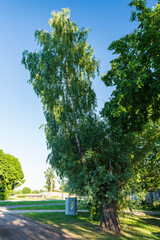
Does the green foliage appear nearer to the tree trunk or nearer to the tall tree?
the tall tree

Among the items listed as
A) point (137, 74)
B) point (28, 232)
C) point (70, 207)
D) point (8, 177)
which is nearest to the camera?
point (137, 74)

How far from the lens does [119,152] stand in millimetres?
12023

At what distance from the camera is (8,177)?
39.6 metres

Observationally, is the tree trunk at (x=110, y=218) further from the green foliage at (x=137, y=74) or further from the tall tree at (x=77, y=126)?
the green foliage at (x=137, y=74)

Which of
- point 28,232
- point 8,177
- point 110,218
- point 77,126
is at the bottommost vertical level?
point 28,232

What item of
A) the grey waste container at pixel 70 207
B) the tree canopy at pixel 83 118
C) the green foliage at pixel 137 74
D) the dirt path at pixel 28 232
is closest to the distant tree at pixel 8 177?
the grey waste container at pixel 70 207

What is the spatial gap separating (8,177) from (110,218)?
108 ft

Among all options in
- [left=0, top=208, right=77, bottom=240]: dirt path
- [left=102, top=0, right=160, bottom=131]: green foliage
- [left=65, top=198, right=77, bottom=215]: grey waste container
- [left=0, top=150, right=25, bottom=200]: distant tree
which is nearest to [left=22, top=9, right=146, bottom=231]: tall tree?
[left=102, top=0, right=160, bottom=131]: green foliage

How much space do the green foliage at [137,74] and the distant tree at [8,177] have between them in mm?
33663

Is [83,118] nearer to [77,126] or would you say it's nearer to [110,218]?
[77,126]

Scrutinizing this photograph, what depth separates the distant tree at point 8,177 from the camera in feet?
124

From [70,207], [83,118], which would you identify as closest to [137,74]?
[83,118]

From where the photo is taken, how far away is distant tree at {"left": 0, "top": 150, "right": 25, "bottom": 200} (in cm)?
3784

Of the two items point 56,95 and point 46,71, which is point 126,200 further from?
point 46,71
